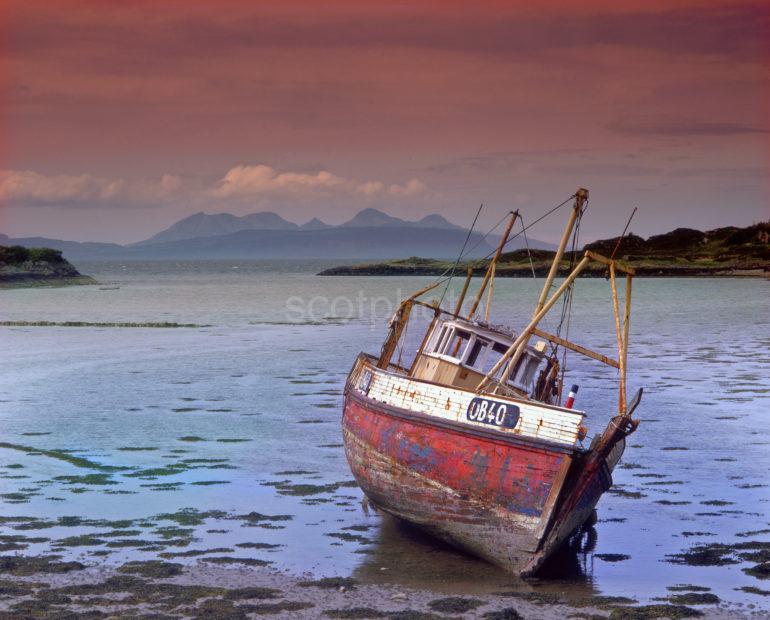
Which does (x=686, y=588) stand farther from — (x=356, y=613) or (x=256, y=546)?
(x=256, y=546)

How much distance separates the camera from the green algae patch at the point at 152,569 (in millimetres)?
16000

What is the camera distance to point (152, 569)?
16.3 metres

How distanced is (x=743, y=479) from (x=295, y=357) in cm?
3085

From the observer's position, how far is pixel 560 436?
52.8ft

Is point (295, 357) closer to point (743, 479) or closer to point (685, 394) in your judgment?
point (685, 394)

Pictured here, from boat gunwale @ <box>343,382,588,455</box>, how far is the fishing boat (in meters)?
0.02

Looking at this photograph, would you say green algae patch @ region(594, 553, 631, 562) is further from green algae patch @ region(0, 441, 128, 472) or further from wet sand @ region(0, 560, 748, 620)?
green algae patch @ region(0, 441, 128, 472)

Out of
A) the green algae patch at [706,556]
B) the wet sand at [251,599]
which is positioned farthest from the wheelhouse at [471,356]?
the wet sand at [251,599]

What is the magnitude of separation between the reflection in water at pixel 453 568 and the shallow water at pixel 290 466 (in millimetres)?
49

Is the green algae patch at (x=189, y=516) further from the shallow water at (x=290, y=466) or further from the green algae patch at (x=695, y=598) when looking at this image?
the green algae patch at (x=695, y=598)

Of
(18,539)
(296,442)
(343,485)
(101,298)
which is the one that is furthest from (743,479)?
(101,298)

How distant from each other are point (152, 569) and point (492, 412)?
5910 mm

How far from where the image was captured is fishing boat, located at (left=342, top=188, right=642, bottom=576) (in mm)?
16172

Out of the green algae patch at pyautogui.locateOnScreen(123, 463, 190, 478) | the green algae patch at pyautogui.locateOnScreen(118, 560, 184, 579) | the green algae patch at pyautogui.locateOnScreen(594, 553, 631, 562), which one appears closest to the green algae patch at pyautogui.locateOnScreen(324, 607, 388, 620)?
the green algae patch at pyautogui.locateOnScreen(118, 560, 184, 579)
